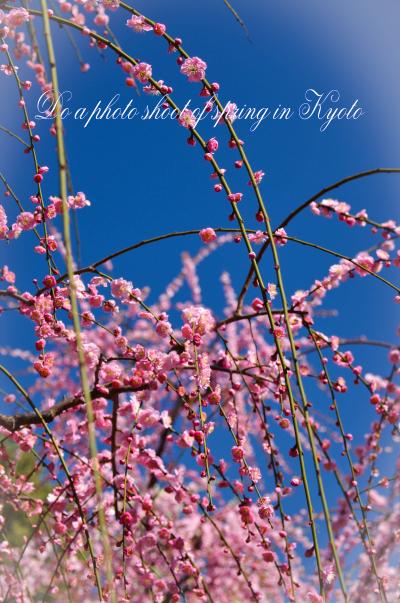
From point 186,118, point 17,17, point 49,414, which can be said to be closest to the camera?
point 186,118

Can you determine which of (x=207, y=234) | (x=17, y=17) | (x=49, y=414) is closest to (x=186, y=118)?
(x=207, y=234)

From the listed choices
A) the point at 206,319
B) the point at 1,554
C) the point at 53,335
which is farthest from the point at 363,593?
the point at 1,554

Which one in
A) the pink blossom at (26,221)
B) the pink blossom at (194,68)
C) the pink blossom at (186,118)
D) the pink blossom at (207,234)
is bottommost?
the pink blossom at (26,221)

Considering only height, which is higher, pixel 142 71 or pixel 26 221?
pixel 142 71

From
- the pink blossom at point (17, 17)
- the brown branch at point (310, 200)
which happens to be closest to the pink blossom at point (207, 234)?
the brown branch at point (310, 200)

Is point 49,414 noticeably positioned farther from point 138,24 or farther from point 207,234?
point 138,24

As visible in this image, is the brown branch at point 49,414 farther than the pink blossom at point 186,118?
Yes

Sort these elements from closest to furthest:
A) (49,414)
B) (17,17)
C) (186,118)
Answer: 1. (186,118)
2. (17,17)
3. (49,414)

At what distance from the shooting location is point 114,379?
1983 millimetres

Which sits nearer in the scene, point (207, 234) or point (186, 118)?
point (186, 118)

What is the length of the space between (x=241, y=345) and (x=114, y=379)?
11.5 ft

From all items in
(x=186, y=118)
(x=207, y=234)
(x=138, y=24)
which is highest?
(x=138, y=24)

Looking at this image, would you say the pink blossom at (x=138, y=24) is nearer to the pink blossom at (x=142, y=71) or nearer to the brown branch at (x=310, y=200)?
the pink blossom at (x=142, y=71)

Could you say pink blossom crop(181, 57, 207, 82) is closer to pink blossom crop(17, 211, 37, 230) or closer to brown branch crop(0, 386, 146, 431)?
pink blossom crop(17, 211, 37, 230)
